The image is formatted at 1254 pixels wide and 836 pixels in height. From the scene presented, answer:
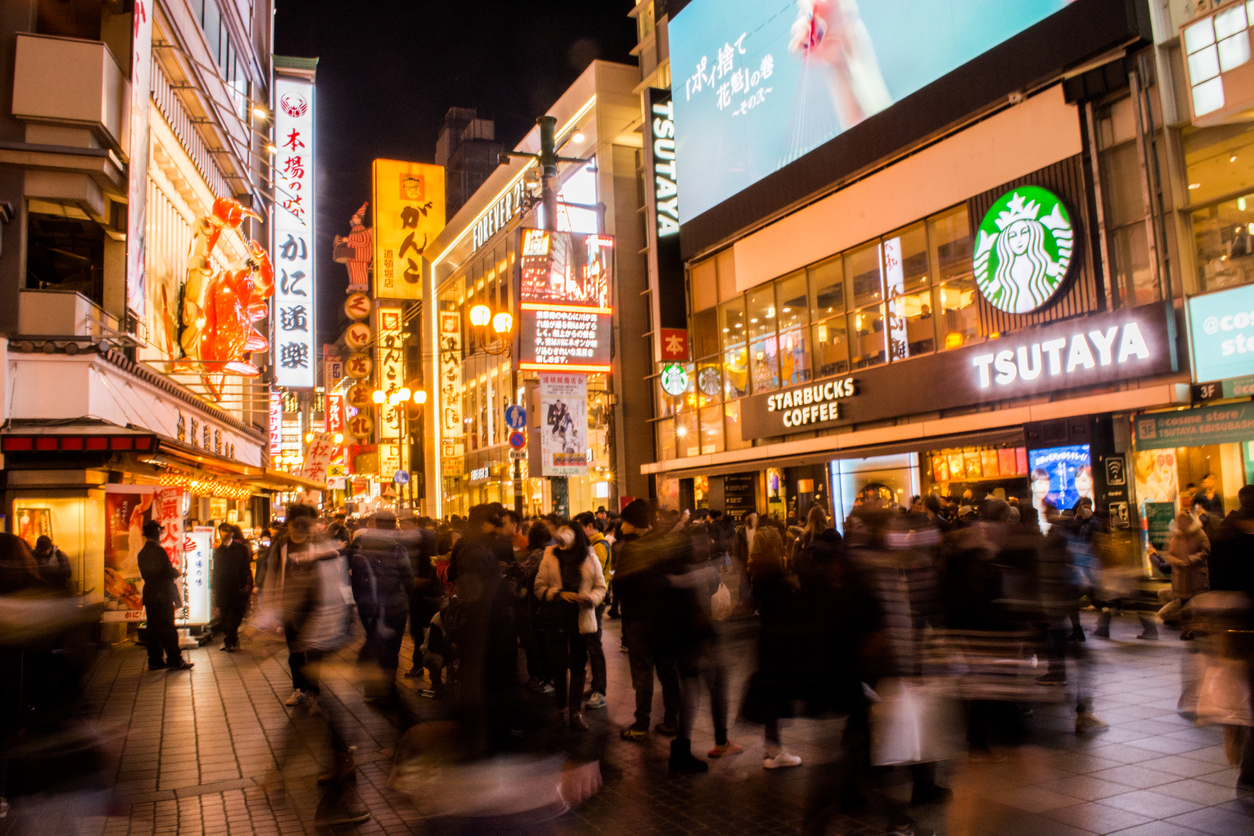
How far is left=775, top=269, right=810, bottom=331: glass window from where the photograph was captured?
2361 centimetres

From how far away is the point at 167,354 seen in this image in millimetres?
19500

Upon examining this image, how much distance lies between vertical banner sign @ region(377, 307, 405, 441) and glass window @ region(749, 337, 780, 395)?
25.5 meters

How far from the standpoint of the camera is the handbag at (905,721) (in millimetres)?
5148

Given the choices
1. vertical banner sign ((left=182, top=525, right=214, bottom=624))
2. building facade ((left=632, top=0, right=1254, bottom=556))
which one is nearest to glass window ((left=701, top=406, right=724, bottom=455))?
building facade ((left=632, top=0, right=1254, bottom=556))

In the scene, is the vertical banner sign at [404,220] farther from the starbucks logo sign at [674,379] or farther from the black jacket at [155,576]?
the black jacket at [155,576]

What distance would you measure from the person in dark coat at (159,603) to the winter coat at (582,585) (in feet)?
22.7

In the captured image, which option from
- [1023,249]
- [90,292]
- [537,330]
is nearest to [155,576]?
[90,292]

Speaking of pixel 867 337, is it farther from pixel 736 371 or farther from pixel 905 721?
pixel 905 721

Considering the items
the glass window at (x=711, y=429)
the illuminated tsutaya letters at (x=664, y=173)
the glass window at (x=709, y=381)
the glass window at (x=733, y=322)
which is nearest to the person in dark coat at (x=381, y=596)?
the glass window at (x=733, y=322)

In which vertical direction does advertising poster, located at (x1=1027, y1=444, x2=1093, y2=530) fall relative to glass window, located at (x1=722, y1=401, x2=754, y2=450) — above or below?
below

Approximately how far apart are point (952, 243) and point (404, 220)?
1696 inches

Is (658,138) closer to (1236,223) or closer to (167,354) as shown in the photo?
(167,354)

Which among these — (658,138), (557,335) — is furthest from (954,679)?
(658,138)

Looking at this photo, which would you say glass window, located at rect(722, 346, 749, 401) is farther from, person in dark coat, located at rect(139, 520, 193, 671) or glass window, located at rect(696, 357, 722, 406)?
person in dark coat, located at rect(139, 520, 193, 671)
